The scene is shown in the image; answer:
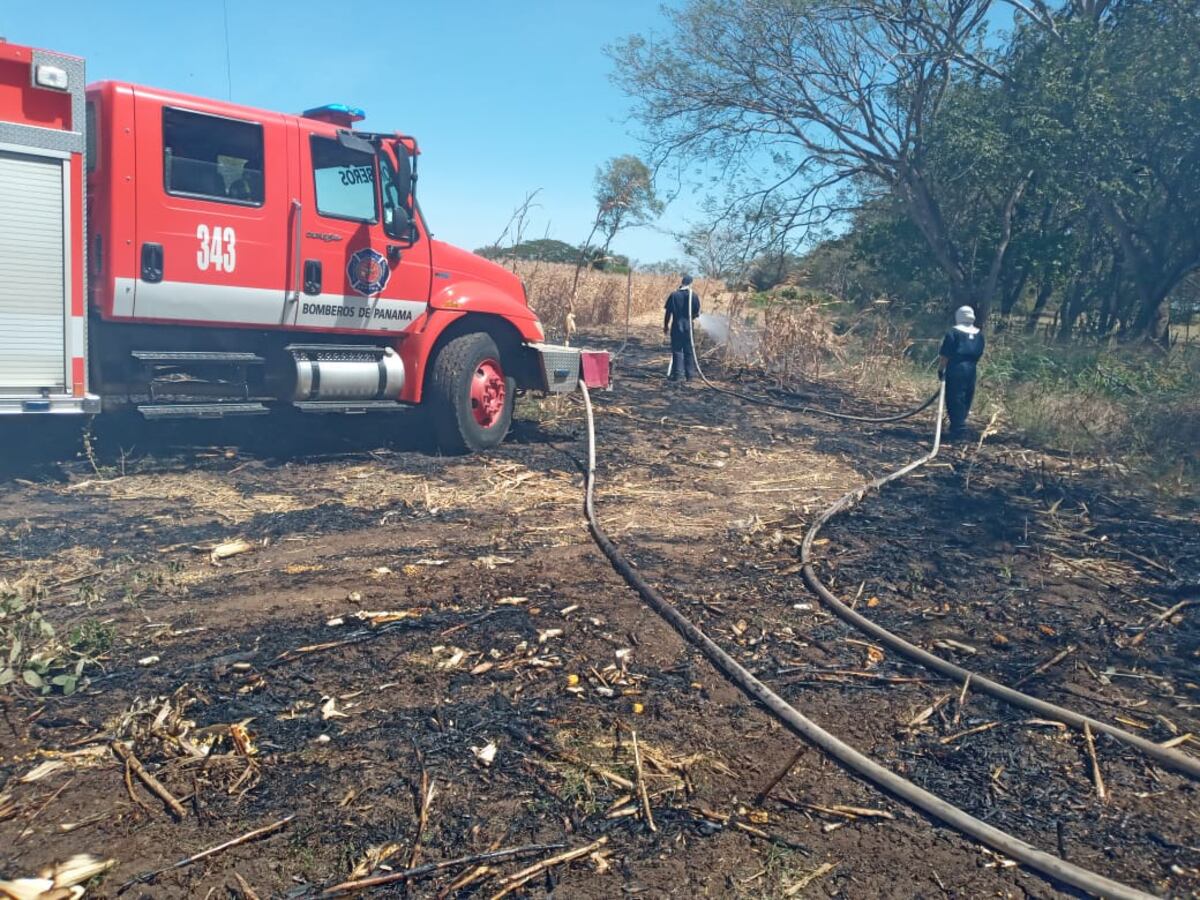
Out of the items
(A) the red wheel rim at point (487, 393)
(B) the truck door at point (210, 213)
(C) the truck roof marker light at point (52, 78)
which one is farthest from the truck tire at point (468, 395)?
(C) the truck roof marker light at point (52, 78)

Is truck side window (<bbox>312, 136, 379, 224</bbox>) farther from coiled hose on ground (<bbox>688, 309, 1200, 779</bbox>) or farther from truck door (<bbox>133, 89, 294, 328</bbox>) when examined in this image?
coiled hose on ground (<bbox>688, 309, 1200, 779</bbox>)

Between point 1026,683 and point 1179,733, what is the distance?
2.17ft

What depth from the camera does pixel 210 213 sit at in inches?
289

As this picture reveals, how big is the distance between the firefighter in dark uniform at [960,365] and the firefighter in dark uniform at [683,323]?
4612 millimetres

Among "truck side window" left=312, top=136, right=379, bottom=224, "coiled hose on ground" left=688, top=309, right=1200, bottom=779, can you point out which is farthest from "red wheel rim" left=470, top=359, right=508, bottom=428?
"coiled hose on ground" left=688, top=309, right=1200, bottom=779

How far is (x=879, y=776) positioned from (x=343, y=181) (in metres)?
6.69

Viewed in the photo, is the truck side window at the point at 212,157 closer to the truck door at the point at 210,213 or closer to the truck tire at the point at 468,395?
the truck door at the point at 210,213

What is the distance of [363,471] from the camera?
833cm

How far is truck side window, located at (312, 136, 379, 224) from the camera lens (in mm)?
8086

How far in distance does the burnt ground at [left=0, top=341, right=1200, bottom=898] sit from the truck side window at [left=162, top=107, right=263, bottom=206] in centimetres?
225

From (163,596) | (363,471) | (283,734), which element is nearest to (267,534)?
(163,596)

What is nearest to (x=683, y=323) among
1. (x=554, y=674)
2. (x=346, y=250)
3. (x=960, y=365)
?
(x=960, y=365)

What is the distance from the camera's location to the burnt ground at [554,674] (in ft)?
10.4

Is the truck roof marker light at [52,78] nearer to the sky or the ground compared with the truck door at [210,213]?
nearer to the sky
